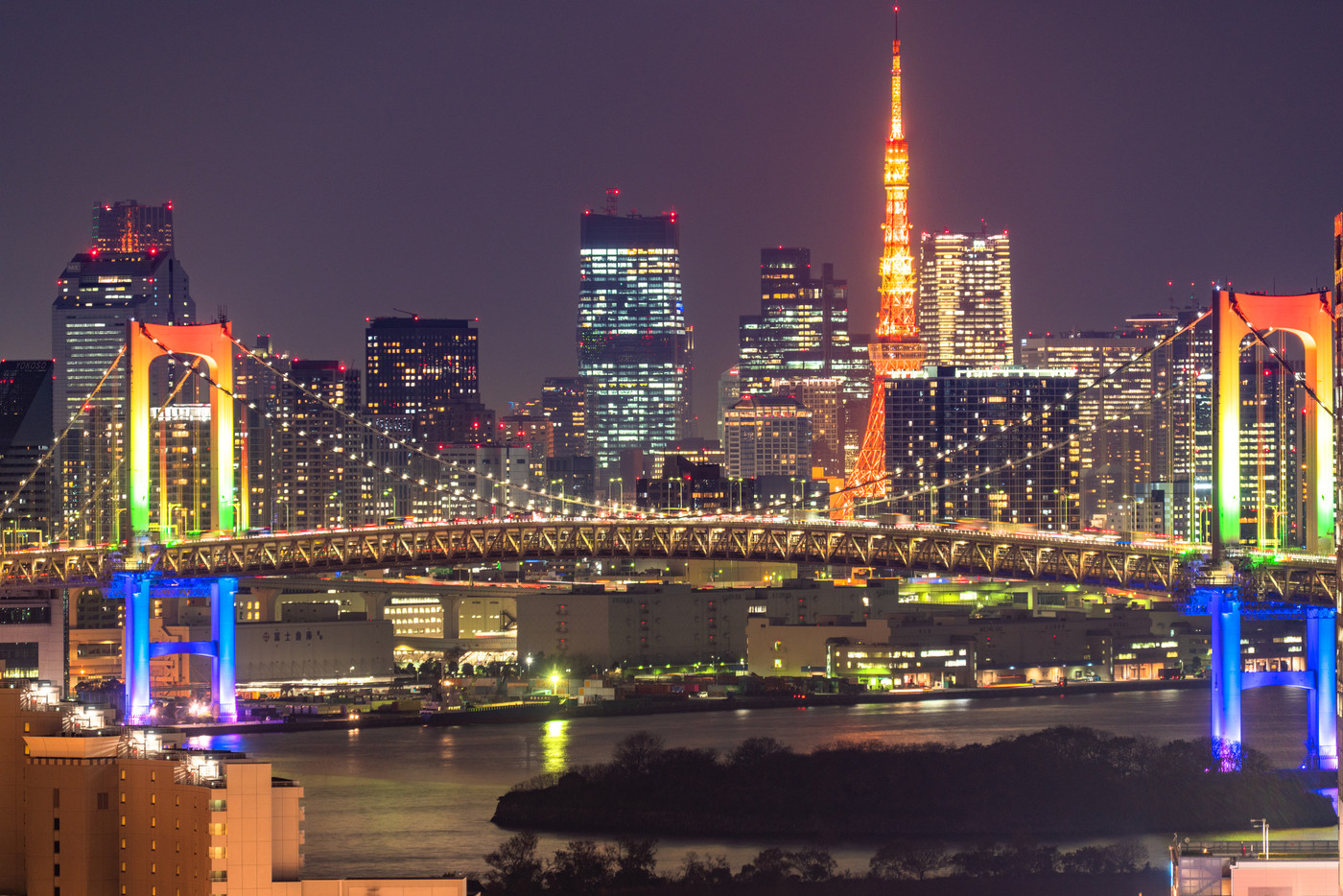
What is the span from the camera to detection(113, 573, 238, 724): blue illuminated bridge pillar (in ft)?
101

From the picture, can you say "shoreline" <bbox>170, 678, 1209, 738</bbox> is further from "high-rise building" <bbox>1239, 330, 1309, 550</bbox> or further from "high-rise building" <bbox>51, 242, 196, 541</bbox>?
"high-rise building" <bbox>51, 242, 196, 541</bbox>

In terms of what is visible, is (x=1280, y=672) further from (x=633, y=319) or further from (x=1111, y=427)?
(x=633, y=319)

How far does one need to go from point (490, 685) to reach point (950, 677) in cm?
743

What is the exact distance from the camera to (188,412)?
60719 mm

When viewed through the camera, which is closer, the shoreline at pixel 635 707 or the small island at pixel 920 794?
the small island at pixel 920 794

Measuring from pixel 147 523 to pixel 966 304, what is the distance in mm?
65544

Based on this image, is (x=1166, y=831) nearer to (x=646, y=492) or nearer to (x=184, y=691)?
(x=184, y=691)

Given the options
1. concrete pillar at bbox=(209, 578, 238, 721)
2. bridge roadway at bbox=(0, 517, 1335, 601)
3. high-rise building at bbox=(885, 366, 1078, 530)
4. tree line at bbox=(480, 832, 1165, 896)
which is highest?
high-rise building at bbox=(885, 366, 1078, 530)

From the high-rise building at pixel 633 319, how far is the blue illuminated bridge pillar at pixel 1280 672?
76.9 m

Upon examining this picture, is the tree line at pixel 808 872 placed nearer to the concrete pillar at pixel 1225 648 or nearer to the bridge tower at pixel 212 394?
the concrete pillar at pixel 1225 648

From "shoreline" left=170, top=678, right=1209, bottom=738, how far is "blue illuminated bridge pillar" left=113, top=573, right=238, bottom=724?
1.91ft

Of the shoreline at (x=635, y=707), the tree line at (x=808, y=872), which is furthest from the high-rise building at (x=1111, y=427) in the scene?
the tree line at (x=808, y=872)

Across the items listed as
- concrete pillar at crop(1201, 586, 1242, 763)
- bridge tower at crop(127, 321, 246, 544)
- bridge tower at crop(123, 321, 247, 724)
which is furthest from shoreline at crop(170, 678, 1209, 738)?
concrete pillar at crop(1201, 586, 1242, 763)

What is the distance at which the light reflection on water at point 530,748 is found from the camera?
22641 mm
